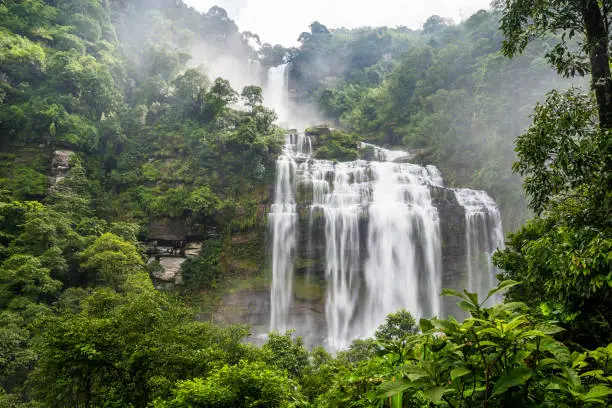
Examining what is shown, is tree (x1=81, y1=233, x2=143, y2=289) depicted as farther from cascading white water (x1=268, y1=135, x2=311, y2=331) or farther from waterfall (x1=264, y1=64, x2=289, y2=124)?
waterfall (x1=264, y1=64, x2=289, y2=124)

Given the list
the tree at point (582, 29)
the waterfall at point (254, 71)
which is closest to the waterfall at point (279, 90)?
the waterfall at point (254, 71)

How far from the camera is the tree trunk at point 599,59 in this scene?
4.06 meters

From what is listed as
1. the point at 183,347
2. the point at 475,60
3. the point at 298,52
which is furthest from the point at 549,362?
the point at 298,52

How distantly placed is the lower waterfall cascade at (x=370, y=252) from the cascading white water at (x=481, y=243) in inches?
2.2

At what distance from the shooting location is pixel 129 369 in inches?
319

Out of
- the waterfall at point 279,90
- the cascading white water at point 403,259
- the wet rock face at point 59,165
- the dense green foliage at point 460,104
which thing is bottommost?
the cascading white water at point 403,259

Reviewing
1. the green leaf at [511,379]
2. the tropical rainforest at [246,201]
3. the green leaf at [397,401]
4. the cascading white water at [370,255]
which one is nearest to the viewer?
the green leaf at [511,379]

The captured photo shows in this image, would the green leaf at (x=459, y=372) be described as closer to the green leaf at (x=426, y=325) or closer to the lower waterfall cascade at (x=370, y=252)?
the green leaf at (x=426, y=325)

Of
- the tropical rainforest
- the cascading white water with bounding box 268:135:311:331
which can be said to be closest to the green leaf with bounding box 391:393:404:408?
the tropical rainforest

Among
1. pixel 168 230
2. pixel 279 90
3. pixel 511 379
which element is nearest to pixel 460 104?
A: pixel 168 230

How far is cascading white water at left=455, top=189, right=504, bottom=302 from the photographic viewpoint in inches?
823

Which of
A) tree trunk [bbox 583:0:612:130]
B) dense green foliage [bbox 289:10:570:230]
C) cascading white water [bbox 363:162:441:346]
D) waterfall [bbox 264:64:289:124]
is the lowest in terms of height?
cascading white water [bbox 363:162:441:346]

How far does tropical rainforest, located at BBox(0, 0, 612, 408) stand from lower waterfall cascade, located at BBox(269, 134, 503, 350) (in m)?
1.60

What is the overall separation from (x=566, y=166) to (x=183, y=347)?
332 inches
